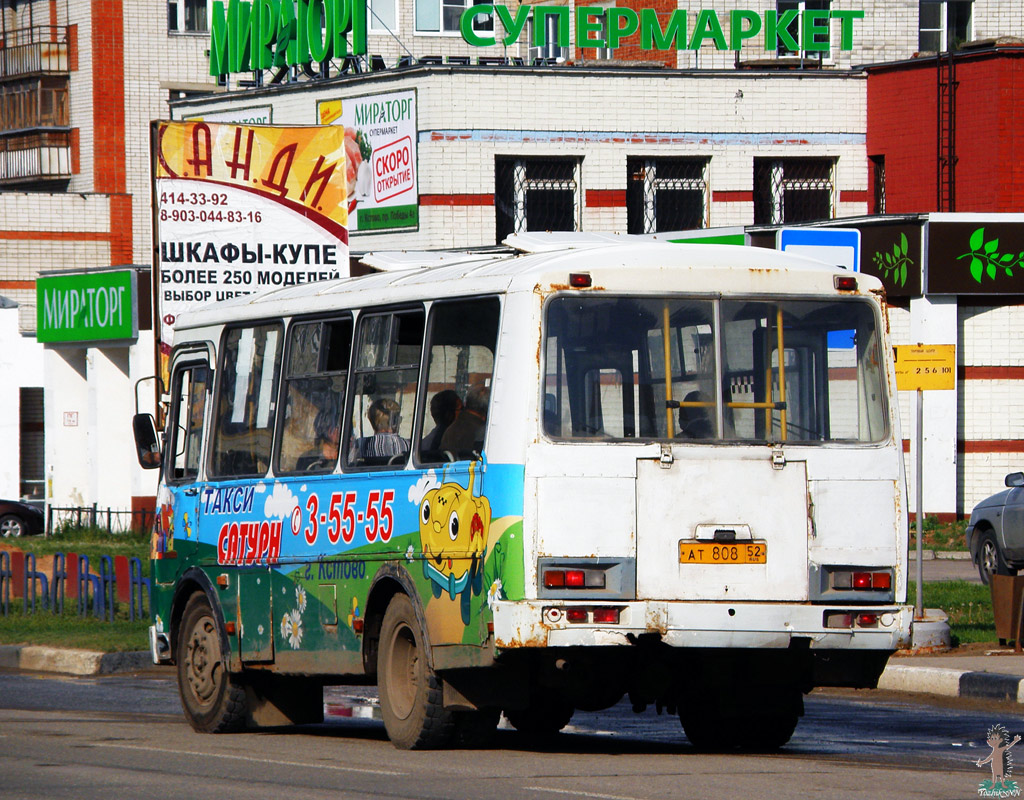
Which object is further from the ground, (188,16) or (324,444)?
(188,16)

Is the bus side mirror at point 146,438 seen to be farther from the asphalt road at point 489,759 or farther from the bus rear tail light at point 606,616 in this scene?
the bus rear tail light at point 606,616

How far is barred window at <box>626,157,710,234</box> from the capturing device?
118 feet

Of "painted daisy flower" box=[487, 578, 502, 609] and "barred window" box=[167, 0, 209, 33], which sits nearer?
"painted daisy flower" box=[487, 578, 502, 609]

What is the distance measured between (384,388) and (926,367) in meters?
7.03

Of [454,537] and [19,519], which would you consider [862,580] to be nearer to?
[454,537]

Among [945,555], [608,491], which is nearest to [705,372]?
[608,491]

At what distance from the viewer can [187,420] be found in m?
13.8

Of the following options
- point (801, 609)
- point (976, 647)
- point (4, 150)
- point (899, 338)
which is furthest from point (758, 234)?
point (4, 150)

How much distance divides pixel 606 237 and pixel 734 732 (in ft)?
10.4

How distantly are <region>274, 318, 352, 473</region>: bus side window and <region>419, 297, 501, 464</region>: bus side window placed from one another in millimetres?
965

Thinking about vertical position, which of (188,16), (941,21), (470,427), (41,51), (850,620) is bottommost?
(850,620)

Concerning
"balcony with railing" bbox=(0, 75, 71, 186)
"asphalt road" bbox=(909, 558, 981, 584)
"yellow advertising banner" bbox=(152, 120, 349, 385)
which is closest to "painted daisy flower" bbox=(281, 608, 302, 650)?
"yellow advertising banner" bbox=(152, 120, 349, 385)

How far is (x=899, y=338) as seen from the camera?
105ft

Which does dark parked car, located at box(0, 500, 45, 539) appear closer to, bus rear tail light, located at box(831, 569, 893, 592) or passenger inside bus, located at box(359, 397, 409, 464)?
passenger inside bus, located at box(359, 397, 409, 464)
